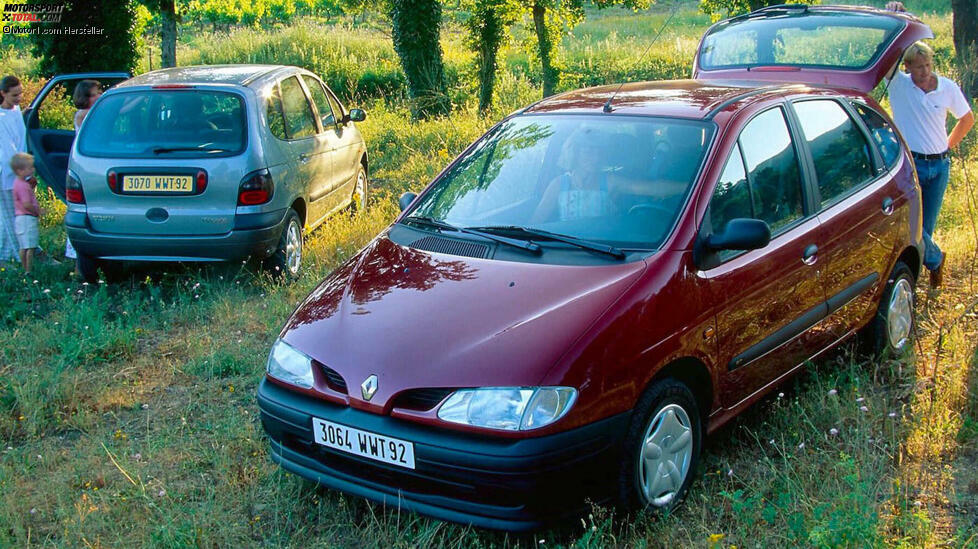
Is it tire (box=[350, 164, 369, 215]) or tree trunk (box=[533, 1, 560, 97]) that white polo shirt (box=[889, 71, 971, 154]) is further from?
tree trunk (box=[533, 1, 560, 97])

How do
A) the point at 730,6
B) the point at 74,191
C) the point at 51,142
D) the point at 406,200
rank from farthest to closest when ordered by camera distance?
the point at 730,6 → the point at 51,142 → the point at 74,191 → the point at 406,200

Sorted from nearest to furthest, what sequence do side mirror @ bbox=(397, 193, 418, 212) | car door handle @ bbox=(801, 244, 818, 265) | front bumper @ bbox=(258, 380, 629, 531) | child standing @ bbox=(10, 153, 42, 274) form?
front bumper @ bbox=(258, 380, 629, 531) < car door handle @ bbox=(801, 244, 818, 265) < side mirror @ bbox=(397, 193, 418, 212) < child standing @ bbox=(10, 153, 42, 274)

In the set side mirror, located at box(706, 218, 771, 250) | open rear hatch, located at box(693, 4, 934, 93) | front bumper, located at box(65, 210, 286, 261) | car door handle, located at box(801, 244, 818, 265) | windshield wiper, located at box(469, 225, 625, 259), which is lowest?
front bumper, located at box(65, 210, 286, 261)

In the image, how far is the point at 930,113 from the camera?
6.85 metres

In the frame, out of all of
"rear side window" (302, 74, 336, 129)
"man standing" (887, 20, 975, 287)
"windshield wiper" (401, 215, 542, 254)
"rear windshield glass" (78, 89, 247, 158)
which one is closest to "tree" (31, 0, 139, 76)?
"rear side window" (302, 74, 336, 129)

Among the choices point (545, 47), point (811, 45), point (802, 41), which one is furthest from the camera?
point (545, 47)

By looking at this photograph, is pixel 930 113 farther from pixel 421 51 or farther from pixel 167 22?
pixel 167 22

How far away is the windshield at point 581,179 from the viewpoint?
14.4ft

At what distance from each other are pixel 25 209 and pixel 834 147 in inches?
261

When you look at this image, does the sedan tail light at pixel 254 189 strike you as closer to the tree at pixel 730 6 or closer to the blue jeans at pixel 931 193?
the blue jeans at pixel 931 193

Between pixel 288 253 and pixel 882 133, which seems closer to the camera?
pixel 882 133

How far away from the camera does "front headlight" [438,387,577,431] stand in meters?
3.50

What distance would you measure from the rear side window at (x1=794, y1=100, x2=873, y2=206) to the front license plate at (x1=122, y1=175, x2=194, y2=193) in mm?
4645

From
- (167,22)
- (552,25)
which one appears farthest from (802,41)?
(552,25)
